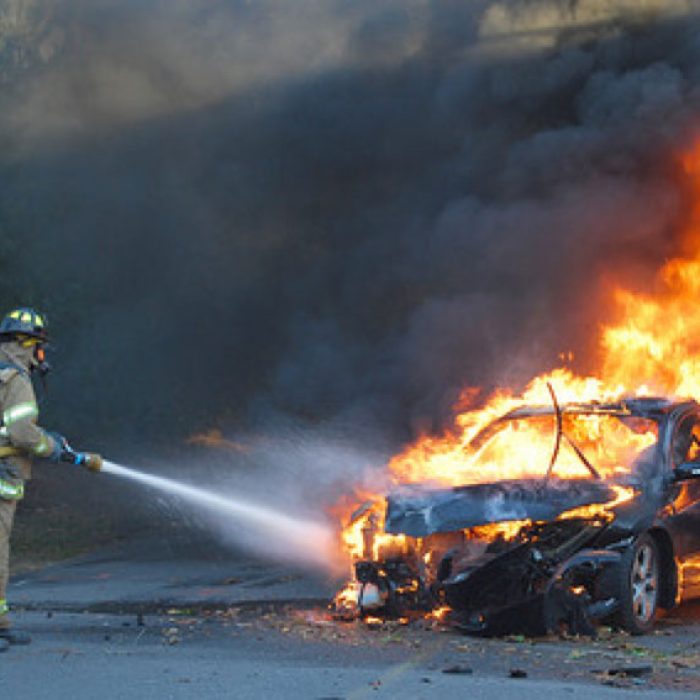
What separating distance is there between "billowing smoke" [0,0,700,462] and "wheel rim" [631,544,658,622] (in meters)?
6.99

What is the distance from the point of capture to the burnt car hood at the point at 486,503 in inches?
257

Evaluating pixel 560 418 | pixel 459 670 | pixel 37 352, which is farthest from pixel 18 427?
pixel 560 418

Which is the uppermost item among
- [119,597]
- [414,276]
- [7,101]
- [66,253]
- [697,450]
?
[7,101]

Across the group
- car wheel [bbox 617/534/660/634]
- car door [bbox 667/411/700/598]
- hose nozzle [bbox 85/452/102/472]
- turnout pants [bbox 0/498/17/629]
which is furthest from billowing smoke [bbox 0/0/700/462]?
turnout pants [bbox 0/498/17/629]

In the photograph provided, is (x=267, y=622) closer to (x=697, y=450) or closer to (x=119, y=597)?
(x=119, y=597)

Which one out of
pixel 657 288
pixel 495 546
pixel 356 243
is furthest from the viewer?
pixel 356 243

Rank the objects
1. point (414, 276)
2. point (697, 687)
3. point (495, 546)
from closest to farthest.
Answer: point (697, 687) < point (495, 546) < point (414, 276)

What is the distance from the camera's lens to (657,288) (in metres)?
12.7

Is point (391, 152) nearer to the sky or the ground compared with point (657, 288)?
nearer to the sky

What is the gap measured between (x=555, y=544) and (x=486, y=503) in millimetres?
471

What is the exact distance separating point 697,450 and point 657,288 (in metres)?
5.54

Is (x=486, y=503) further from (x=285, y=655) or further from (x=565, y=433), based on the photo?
(x=285, y=655)

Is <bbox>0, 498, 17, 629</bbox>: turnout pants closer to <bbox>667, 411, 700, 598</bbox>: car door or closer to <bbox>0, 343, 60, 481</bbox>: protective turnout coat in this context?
<bbox>0, 343, 60, 481</bbox>: protective turnout coat

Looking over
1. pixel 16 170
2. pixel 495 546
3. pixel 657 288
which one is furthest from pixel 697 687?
pixel 16 170
